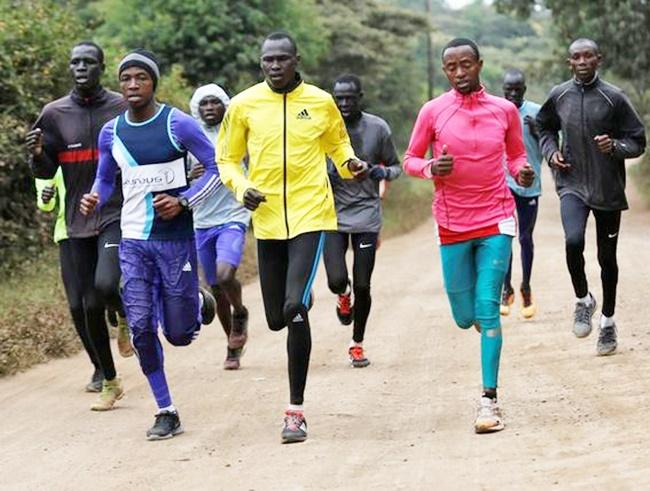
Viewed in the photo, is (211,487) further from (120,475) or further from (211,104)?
(211,104)

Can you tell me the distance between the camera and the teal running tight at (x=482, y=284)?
827 cm

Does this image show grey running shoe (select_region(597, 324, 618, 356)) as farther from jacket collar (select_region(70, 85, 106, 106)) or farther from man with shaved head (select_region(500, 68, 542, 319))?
jacket collar (select_region(70, 85, 106, 106))

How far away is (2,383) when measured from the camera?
1134cm

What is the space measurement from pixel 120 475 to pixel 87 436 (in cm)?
133

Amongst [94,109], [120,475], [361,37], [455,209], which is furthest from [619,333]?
[361,37]

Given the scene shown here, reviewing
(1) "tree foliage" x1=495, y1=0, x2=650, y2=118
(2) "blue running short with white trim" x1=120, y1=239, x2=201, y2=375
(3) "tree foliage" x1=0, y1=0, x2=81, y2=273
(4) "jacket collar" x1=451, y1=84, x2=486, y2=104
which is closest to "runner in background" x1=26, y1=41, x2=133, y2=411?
(2) "blue running short with white trim" x1=120, y1=239, x2=201, y2=375

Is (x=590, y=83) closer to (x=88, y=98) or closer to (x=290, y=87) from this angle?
(x=290, y=87)

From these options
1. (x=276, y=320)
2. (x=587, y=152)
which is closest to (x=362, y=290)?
(x=587, y=152)

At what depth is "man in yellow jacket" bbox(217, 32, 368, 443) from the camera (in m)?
8.21

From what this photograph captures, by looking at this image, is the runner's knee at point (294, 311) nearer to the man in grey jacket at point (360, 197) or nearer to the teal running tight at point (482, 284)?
the teal running tight at point (482, 284)

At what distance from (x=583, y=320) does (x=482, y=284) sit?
2513 millimetres

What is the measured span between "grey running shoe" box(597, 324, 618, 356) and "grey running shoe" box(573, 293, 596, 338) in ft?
0.71

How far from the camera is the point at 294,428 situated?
802 cm

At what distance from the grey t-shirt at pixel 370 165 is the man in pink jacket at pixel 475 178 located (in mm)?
3105
